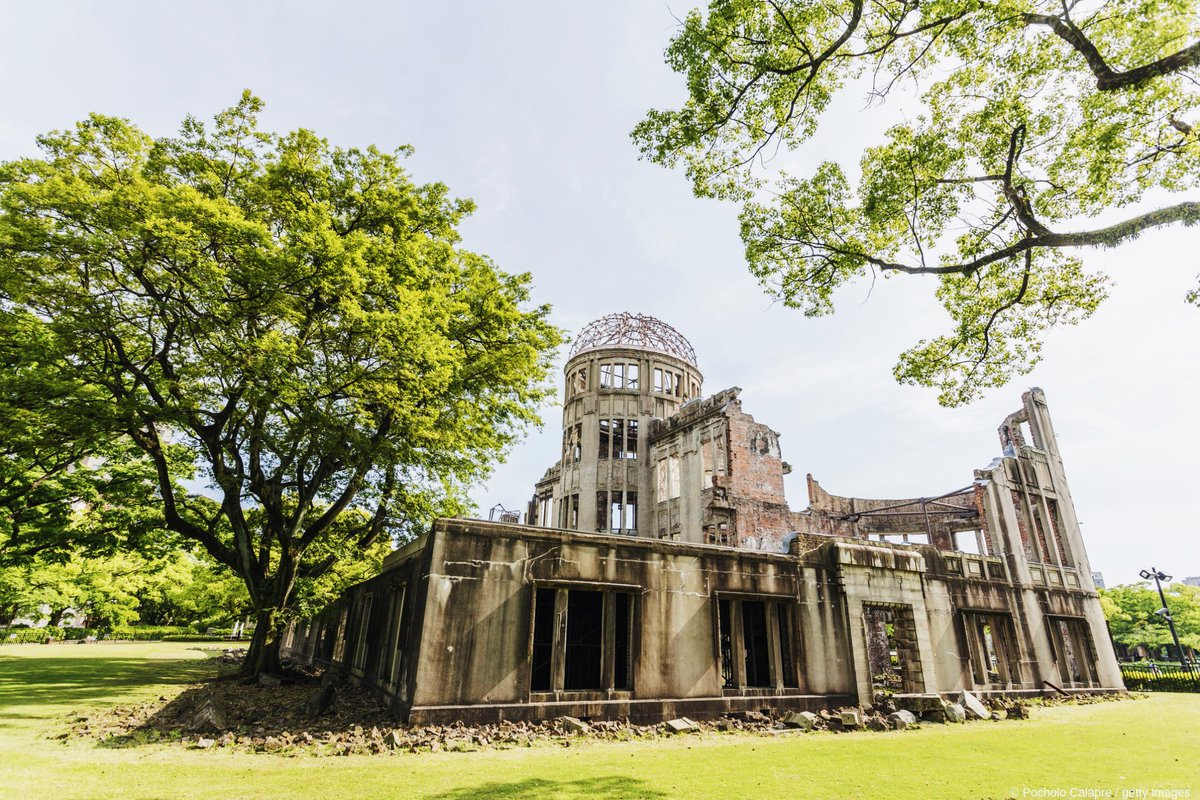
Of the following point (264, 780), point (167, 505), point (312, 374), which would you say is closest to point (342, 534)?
point (167, 505)

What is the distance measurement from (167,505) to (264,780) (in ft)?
38.9

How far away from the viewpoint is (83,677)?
16969mm

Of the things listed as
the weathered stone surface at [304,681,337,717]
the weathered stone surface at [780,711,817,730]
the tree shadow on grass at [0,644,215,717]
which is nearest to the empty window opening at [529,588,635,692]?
the weathered stone surface at [780,711,817,730]

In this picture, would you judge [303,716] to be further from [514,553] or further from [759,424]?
[759,424]

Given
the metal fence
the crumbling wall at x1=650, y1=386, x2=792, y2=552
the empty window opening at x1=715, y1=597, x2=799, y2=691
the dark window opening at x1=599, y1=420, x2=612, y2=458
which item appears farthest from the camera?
the dark window opening at x1=599, y1=420, x2=612, y2=458

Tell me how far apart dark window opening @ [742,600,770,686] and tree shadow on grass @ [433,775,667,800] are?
793 cm

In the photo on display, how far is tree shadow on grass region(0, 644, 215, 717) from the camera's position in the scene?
12.9 meters

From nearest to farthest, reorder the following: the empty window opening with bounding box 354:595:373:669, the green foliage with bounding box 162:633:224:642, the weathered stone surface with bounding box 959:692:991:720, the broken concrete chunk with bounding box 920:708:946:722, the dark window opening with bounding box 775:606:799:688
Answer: the broken concrete chunk with bounding box 920:708:946:722
the dark window opening with bounding box 775:606:799:688
the weathered stone surface with bounding box 959:692:991:720
the empty window opening with bounding box 354:595:373:669
the green foliage with bounding box 162:633:224:642

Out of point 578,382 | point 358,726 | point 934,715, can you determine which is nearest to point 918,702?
point 934,715

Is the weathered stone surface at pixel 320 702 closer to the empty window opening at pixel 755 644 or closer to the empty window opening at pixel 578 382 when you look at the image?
the empty window opening at pixel 755 644

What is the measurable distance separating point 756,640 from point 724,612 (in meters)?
1.61

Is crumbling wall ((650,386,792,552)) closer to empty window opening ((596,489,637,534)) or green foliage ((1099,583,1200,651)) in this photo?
empty window opening ((596,489,637,534))

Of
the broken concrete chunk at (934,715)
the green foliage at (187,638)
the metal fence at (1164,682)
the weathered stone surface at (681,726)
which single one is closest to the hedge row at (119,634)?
the green foliage at (187,638)

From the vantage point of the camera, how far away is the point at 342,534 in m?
21.0
